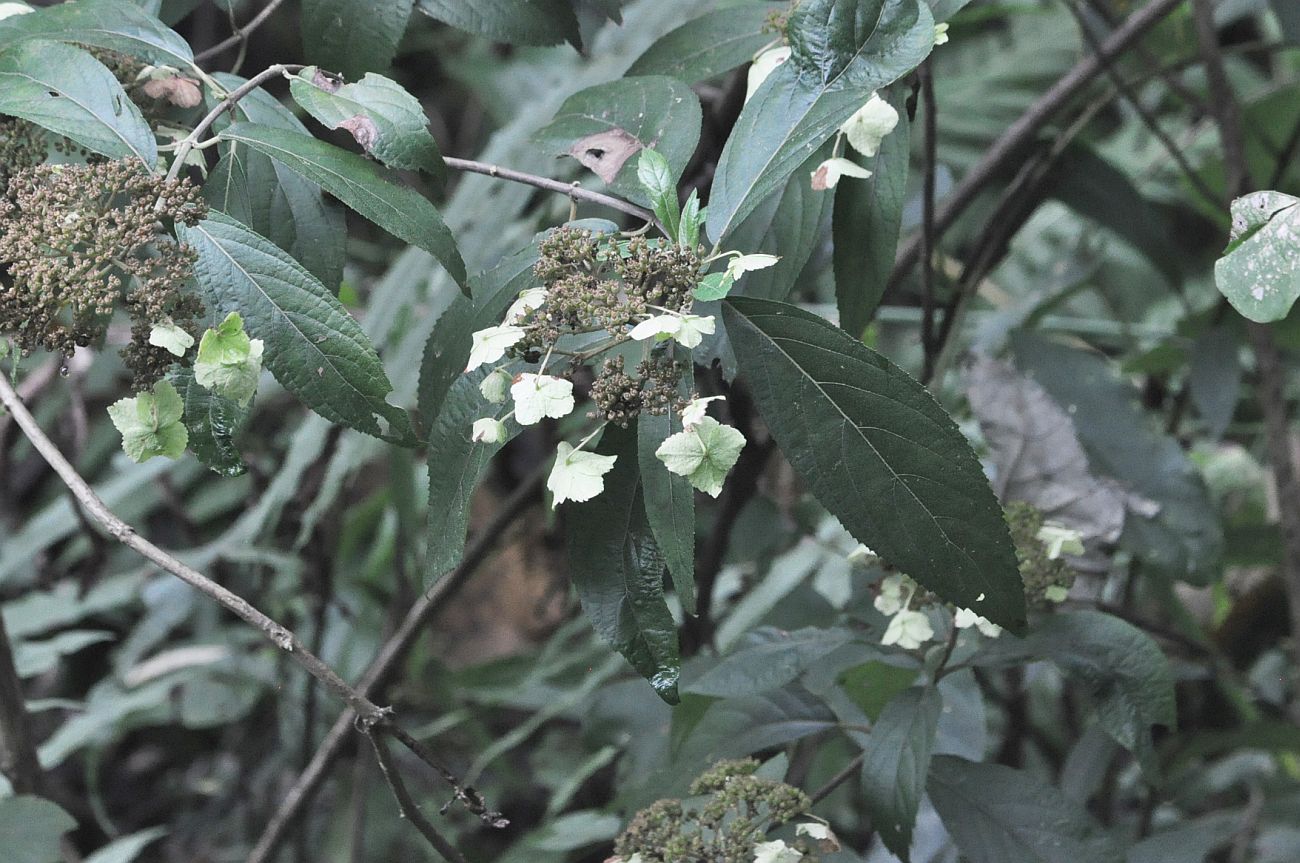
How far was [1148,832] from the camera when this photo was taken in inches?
56.9

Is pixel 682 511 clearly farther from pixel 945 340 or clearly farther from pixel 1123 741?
pixel 945 340

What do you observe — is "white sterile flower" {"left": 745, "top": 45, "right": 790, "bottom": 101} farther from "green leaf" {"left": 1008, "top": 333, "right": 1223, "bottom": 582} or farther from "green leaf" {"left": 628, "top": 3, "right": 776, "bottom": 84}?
"green leaf" {"left": 1008, "top": 333, "right": 1223, "bottom": 582}

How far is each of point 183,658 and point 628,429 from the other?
1461 millimetres

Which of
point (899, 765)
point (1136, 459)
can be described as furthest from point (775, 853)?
point (1136, 459)

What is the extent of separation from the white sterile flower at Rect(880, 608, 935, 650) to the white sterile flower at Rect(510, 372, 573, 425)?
1.17 feet

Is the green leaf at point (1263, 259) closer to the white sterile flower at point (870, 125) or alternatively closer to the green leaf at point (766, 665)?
the white sterile flower at point (870, 125)

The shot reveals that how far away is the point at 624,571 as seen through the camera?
67cm

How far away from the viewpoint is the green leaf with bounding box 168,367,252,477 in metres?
0.64

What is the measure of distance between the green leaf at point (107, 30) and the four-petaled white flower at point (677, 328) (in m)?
0.36

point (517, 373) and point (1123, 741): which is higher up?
point (517, 373)

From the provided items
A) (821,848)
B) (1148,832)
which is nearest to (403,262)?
(821,848)

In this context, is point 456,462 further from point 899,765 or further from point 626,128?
point 899,765

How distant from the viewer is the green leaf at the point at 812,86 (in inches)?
25.5

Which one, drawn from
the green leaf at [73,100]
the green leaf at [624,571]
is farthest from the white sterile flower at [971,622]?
the green leaf at [73,100]
